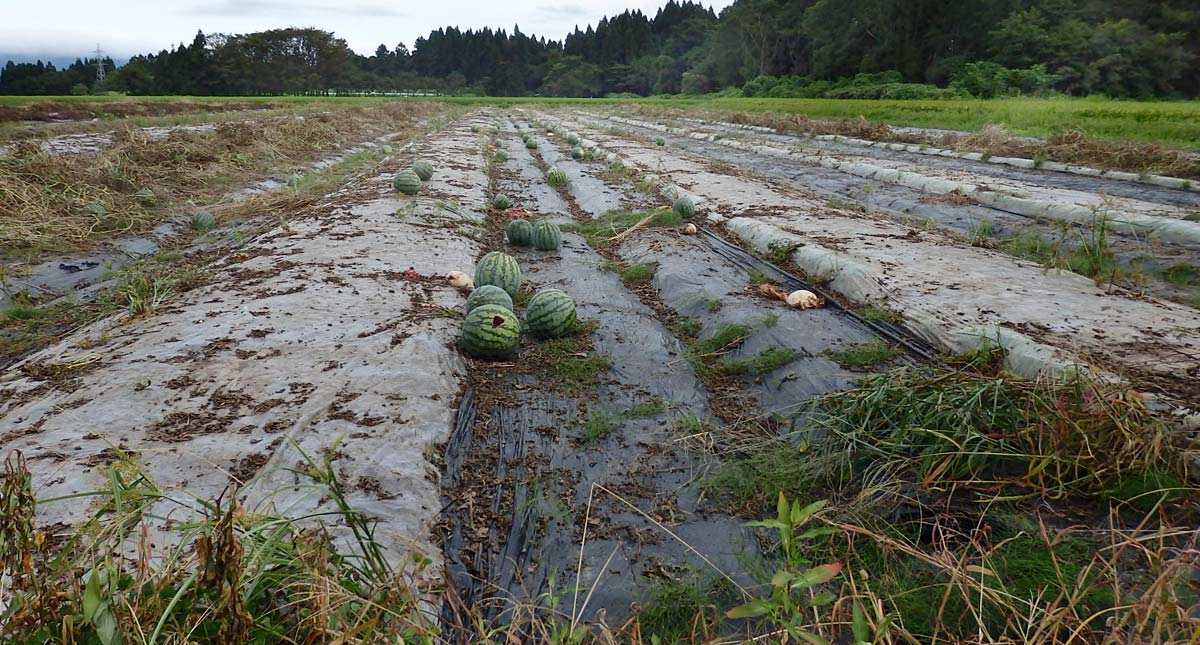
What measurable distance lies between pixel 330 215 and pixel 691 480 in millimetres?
6792

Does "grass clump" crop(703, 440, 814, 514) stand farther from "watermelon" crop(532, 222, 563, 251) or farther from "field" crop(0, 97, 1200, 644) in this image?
"watermelon" crop(532, 222, 563, 251)

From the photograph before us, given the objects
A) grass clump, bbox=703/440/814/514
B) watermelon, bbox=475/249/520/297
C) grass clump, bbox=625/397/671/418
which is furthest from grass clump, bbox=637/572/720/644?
watermelon, bbox=475/249/520/297

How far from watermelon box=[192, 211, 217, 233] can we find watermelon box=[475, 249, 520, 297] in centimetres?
511

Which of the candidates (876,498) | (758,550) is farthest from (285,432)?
(876,498)

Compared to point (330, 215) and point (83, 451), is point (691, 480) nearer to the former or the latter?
point (83, 451)

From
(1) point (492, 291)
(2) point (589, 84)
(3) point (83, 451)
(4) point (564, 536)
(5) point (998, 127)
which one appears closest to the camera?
(4) point (564, 536)

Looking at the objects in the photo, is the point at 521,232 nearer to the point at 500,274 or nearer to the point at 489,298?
the point at 500,274

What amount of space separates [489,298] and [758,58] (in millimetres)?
73698

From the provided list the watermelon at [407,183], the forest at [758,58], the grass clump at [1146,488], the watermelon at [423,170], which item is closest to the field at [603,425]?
the grass clump at [1146,488]

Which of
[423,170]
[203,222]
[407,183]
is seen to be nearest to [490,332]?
[407,183]

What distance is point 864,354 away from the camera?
4.49 meters

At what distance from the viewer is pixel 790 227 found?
7.94 m

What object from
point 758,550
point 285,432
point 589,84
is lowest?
point 758,550

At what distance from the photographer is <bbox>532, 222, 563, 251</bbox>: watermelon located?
25.2 ft
